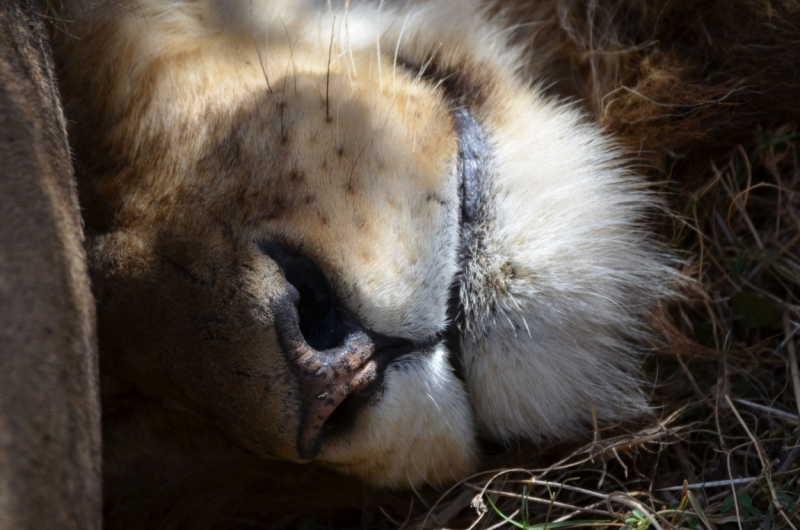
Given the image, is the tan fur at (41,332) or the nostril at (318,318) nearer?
the tan fur at (41,332)

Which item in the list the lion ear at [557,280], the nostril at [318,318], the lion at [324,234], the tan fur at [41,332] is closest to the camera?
the tan fur at [41,332]

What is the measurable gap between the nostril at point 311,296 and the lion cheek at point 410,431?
0.11 m

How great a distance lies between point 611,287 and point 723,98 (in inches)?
18.6

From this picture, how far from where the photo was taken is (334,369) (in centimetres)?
107

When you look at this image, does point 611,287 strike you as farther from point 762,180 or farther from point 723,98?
point 762,180

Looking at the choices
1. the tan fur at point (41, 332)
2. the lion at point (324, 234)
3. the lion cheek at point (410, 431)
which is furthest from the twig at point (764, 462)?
the tan fur at point (41, 332)

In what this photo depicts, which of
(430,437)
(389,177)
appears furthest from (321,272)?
(430,437)

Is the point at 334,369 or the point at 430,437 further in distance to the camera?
the point at 430,437

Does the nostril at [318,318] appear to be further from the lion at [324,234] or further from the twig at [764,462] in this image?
the twig at [764,462]

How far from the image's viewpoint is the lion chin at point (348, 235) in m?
1.11

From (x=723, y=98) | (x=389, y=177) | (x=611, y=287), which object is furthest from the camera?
(x=723, y=98)

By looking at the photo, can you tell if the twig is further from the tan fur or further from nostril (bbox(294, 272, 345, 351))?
the tan fur

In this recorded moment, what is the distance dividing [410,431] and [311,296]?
260mm

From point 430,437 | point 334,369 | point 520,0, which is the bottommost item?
point 430,437
